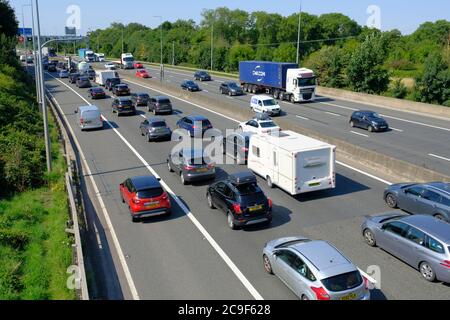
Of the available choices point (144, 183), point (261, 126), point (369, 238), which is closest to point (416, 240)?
point (369, 238)

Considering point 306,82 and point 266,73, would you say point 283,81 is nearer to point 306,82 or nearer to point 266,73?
point 306,82

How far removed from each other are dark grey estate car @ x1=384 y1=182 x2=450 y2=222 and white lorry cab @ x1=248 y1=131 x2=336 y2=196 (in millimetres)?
2488

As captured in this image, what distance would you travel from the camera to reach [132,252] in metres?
14.6

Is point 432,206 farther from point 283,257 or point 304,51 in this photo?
point 304,51

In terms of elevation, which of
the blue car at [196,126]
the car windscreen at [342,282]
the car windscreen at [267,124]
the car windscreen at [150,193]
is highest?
the car windscreen at [267,124]

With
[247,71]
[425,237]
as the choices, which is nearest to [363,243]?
[425,237]

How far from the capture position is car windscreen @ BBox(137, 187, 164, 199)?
16.8 m

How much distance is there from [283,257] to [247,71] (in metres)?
45.6

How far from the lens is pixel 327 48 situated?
2506 inches

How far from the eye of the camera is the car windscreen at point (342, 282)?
10.4 meters

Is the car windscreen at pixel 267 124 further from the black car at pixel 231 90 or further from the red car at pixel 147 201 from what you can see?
the black car at pixel 231 90

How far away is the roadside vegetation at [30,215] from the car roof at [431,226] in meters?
9.74

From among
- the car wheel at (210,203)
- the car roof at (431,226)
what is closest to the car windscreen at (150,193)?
the car wheel at (210,203)

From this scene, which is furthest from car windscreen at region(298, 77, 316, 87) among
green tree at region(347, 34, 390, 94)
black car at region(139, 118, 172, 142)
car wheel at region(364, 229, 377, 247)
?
car wheel at region(364, 229, 377, 247)
